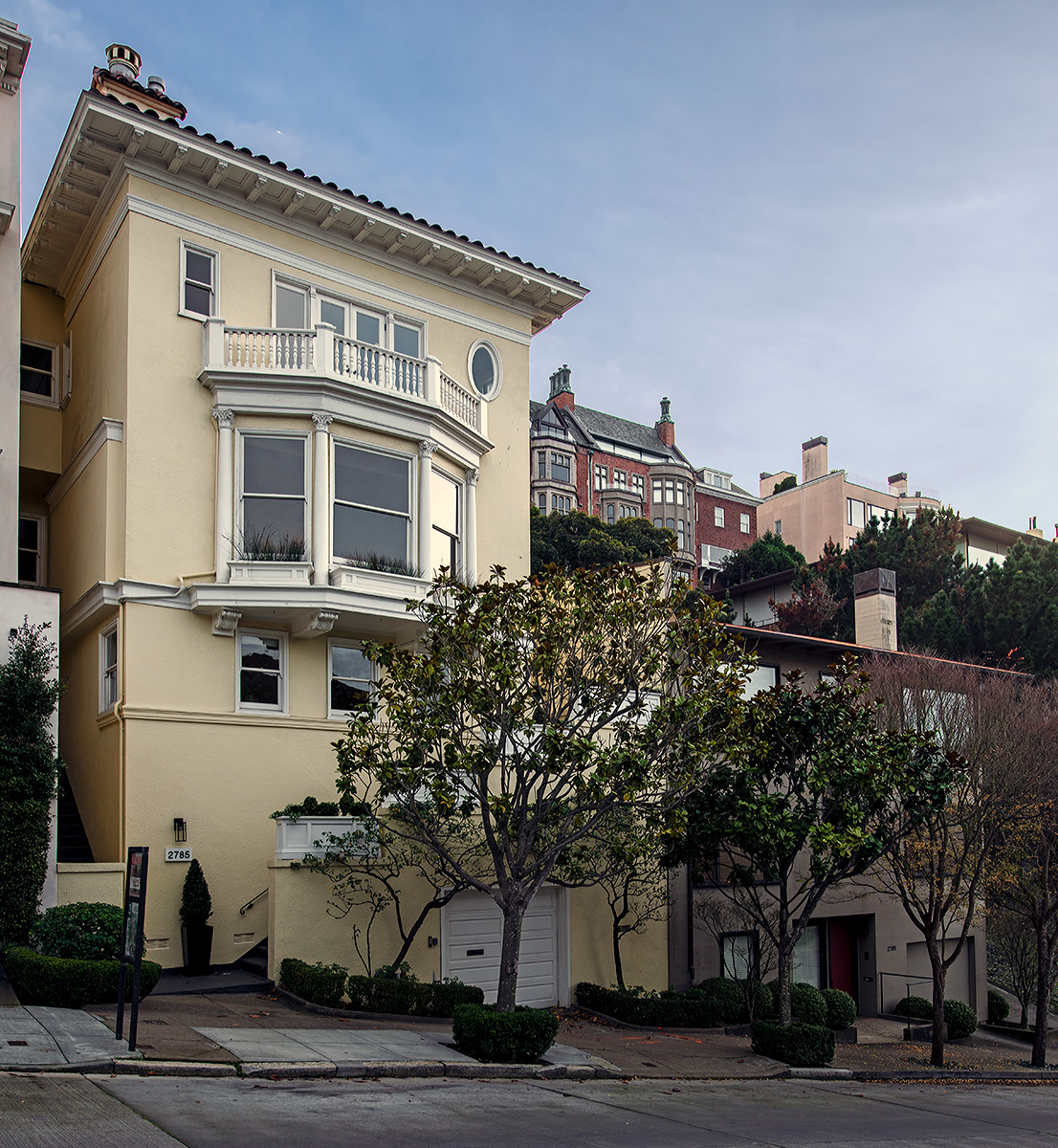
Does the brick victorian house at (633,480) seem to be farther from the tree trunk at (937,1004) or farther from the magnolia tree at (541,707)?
the magnolia tree at (541,707)

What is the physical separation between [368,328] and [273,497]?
4946 millimetres

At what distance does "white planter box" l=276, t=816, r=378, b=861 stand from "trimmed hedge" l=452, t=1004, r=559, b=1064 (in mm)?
3985

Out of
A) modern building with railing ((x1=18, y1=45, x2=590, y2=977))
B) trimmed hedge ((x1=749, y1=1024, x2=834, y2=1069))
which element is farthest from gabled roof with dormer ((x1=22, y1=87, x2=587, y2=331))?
trimmed hedge ((x1=749, y1=1024, x2=834, y2=1069))

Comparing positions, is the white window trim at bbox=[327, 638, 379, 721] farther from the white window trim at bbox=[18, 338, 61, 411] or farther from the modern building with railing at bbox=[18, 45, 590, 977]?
the white window trim at bbox=[18, 338, 61, 411]

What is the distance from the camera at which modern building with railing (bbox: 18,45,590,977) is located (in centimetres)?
1847

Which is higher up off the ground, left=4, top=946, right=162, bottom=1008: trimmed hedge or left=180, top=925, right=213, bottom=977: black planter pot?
left=4, top=946, right=162, bottom=1008: trimmed hedge

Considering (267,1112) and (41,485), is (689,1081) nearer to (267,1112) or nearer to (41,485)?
(267,1112)

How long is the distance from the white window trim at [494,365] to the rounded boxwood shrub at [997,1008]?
2087 centimetres

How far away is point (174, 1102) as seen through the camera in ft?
32.4

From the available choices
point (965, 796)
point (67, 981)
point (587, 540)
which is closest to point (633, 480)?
point (587, 540)

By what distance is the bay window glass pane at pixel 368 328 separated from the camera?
22688mm

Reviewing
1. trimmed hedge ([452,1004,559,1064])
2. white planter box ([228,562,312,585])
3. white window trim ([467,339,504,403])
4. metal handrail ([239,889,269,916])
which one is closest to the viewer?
trimmed hedge ([452,1004,559,1064])

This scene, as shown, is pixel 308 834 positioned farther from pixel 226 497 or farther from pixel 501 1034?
pixel 226 497

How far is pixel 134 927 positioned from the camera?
11867 millimetres
